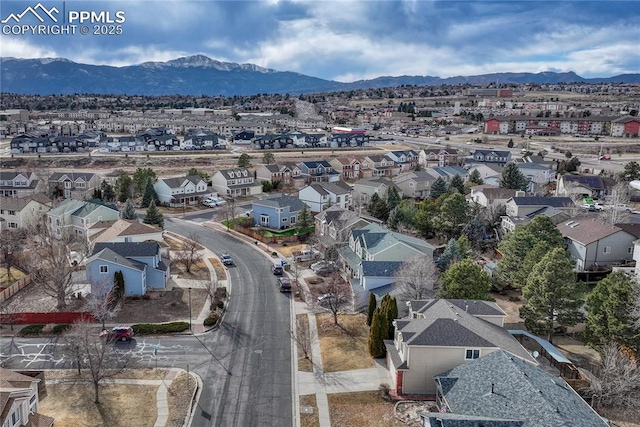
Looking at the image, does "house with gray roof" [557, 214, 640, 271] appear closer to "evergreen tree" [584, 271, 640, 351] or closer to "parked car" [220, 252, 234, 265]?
"evergreen tree" [584, 271, 640, 351]

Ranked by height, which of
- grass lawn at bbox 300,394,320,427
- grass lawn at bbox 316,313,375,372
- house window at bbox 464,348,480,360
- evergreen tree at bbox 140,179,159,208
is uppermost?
evergreen tree at bbox 140,179,159,208

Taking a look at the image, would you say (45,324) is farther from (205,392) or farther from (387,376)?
(387,376)

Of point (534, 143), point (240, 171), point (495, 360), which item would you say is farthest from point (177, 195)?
point (534, 143)

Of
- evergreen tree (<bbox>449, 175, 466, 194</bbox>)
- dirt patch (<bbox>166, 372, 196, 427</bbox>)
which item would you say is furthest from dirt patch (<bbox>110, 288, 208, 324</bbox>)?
evergreen tree (<bbox>449, 175, 466, 194</bbox>)

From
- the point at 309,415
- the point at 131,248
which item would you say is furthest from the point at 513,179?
the point at 309,415

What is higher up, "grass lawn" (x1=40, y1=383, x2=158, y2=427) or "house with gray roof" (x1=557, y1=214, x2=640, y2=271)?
"house with gray roof" (x1=557, y1=214, x2=640, y2=271)

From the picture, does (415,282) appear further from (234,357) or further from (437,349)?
(234,357)
